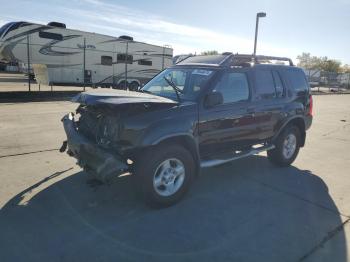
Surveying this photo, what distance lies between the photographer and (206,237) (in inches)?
146

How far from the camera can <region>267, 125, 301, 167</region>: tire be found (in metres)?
6.30

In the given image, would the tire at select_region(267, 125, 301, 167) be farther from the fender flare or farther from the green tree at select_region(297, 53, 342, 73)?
the green tree at select_region(297, 53, 342, 73)

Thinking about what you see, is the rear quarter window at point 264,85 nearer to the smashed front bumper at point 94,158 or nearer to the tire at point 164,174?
the tire at point 164,174

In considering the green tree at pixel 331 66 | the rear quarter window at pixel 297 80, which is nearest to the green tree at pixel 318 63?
the green tree at pixel 331 66

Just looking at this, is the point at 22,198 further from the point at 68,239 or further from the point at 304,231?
the point at 304,231

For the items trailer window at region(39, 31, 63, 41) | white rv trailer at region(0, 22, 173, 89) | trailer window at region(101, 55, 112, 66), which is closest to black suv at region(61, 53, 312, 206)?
white rv trailer at region(0, 22, 173, 89)

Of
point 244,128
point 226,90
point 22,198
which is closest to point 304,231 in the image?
point 244,128

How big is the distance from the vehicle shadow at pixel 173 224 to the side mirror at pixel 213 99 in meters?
1.35

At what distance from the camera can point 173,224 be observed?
3.96 m

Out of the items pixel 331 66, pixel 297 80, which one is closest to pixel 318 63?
pixel 331 66

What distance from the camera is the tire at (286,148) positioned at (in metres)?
6.30

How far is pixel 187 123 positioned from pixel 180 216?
3.98ft

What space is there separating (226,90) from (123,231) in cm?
264

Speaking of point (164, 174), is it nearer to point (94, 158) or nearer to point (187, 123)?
point (187, 123)
